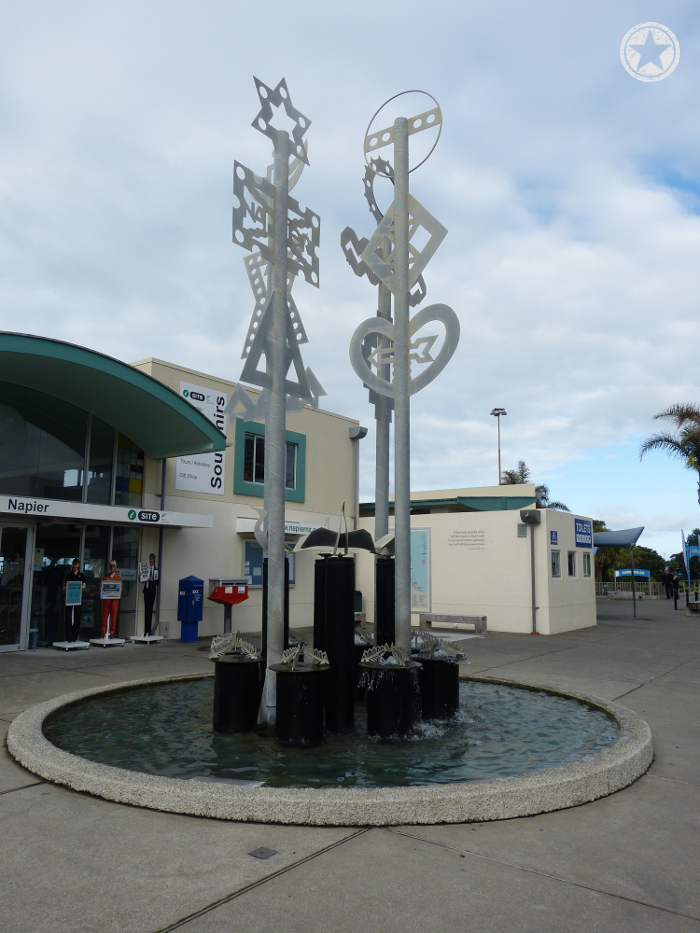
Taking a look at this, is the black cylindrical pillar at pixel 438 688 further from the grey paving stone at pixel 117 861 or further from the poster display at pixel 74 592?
the poster display at pixel 74 592

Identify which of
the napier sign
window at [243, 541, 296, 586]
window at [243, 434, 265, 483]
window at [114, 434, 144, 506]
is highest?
window at [243, 434, 265, 483]

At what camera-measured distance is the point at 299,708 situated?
231 inches

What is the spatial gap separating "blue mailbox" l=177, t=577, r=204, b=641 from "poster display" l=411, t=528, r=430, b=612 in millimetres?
6932

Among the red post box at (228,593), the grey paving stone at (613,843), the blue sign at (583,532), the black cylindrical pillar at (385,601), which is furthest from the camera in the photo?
the blue sign at (583,532)

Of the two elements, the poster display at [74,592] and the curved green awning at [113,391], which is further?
the poster display at [74,592]

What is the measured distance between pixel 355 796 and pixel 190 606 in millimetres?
11646

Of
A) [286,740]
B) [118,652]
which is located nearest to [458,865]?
[286,740]

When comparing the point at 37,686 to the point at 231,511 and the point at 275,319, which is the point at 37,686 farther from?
the point at 231,511

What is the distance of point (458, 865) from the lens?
3578mm

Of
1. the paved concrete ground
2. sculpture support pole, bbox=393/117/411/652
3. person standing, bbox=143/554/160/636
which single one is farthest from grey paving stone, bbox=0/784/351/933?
person standing, bbox=143/554/160/636

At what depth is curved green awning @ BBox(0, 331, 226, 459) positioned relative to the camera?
39.7 feet

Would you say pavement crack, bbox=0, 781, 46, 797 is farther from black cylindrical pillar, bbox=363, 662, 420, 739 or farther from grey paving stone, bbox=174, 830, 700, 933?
black cylindrical pillar, bbox=363, 662, 420, 739

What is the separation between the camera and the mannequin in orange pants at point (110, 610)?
1452cm

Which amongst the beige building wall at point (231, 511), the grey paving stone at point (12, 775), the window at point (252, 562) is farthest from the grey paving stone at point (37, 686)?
the window at point (252, 562)
